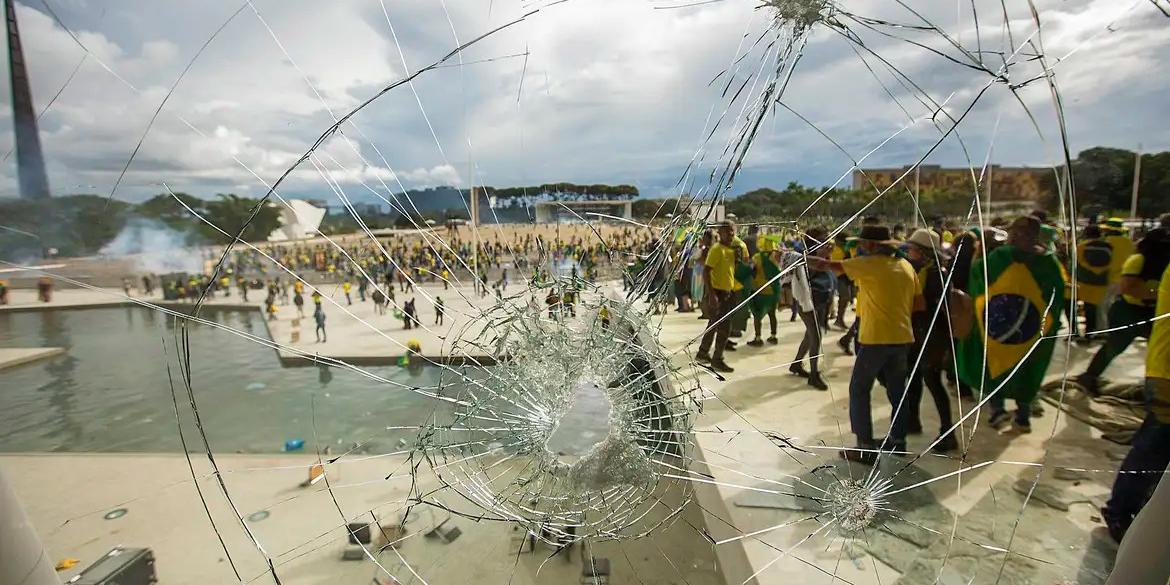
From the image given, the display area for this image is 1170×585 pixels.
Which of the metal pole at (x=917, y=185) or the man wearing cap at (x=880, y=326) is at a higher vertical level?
the metal pole at (x=917, y=185)

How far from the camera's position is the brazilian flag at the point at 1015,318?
1.50 m

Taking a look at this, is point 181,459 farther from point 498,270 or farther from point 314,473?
point 498,270

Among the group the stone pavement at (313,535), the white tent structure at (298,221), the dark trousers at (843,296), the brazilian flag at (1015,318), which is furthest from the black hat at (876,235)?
the white tent structure at (298,221)

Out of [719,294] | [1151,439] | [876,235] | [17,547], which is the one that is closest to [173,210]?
[17,547]

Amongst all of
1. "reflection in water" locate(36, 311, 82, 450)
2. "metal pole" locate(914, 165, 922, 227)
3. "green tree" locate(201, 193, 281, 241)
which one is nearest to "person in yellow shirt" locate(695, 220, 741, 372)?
"metal pole" locate(914, 165, 922, 227)

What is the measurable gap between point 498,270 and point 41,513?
2.00m

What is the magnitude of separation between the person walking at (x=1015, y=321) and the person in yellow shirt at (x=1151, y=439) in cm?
21

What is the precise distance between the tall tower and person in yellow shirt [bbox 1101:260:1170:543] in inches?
135

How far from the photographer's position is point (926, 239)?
5.94 feet

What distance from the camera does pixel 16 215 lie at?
1470 mm

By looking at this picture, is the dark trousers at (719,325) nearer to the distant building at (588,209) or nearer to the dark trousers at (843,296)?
the distant building at (588,209)

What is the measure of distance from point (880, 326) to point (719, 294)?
0.66m

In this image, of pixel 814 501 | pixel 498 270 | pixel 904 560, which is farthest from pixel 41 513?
pixel 904 560

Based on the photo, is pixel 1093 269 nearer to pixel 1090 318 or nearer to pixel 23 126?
pixel 1090 318
